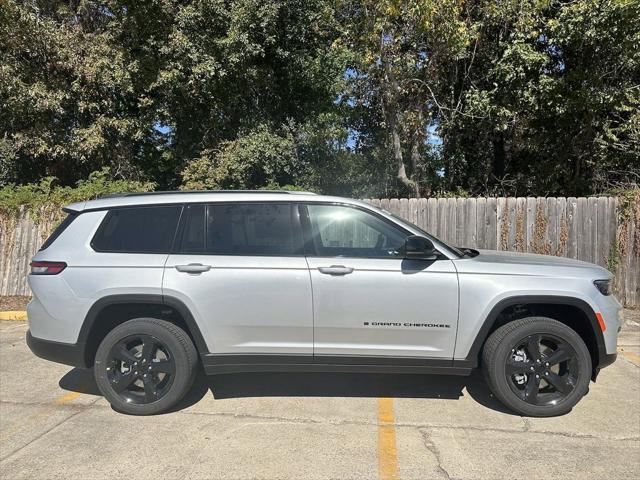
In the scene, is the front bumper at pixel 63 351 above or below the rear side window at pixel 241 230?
below

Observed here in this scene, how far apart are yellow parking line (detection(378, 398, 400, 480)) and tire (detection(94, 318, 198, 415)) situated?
5.38 feet

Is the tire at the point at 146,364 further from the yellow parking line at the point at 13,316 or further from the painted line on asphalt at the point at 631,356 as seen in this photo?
the painted line on asphalt at the point at 631,356

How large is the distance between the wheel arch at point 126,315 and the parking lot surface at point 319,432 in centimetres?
63

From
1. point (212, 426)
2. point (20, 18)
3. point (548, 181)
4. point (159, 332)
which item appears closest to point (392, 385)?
point (212, 426)

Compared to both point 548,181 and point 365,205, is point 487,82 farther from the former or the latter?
point 365,205

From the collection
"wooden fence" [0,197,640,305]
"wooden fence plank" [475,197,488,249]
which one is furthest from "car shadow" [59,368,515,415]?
"wooden fence" [0,197,640,305]

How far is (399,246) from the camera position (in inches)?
161

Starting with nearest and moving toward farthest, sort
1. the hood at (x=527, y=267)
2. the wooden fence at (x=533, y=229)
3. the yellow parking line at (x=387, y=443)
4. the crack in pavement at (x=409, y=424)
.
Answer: the yellow parking line at (x=387, y=443) < the crack in pavement at (x=409, y=424) < the hood at (x=527, y=267) < the wooden fence at (x=533, y=229)

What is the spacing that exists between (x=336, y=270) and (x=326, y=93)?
10241 millimetres

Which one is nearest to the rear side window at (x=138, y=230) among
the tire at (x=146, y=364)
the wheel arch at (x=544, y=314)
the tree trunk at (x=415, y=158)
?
the tire at (x=146, y=364)

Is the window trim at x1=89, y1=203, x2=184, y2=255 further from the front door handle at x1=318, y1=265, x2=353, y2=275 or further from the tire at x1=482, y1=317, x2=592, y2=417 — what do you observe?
the tire at x1=482, y1=317, x2=592, y2=417

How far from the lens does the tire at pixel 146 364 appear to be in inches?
160

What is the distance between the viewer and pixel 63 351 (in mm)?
4074

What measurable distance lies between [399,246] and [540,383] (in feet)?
5.51
